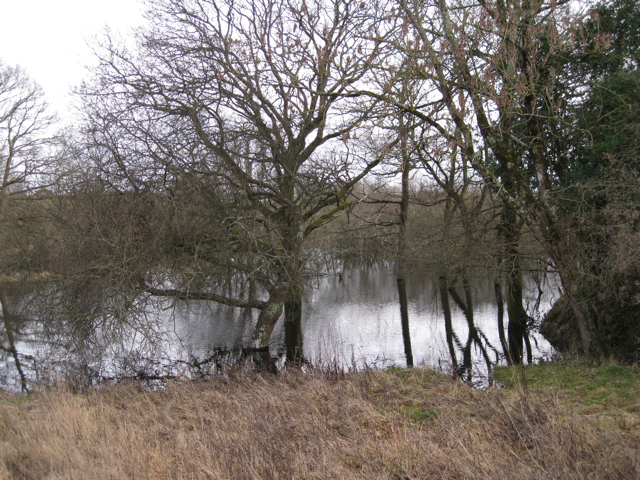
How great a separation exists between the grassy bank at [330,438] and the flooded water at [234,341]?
213 cm

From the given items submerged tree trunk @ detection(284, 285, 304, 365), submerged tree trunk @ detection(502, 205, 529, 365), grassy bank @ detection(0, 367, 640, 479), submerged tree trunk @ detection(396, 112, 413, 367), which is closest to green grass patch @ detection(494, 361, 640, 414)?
grassy bank @ detection(0, 367, 640, 479)

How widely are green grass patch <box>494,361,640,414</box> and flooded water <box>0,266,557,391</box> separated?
1554mm

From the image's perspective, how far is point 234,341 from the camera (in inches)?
547

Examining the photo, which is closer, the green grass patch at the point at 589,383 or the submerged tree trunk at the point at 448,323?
the green grass patch at the point at 589,383

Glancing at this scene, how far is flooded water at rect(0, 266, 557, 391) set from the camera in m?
10.1

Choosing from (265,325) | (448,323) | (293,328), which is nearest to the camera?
(265,325)

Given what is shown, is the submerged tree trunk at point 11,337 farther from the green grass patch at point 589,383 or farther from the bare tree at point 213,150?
the green grass patch at point 589,383

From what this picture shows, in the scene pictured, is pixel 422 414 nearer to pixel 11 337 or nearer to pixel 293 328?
pixel 293 328

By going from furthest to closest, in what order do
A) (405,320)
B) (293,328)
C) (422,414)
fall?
1. (405,320)
2. (293,328)
3. (422,414)

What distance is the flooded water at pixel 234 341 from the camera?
398 inches

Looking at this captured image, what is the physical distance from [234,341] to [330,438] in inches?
393

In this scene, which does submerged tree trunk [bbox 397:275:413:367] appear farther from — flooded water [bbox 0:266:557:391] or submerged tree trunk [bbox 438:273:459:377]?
submerged tree trunk [bbox 438:273:459:377]

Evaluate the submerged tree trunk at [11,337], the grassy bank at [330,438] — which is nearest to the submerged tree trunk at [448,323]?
the grassy bank at [330,438]

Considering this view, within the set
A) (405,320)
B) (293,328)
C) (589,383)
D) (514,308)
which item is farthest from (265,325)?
(589,383)
